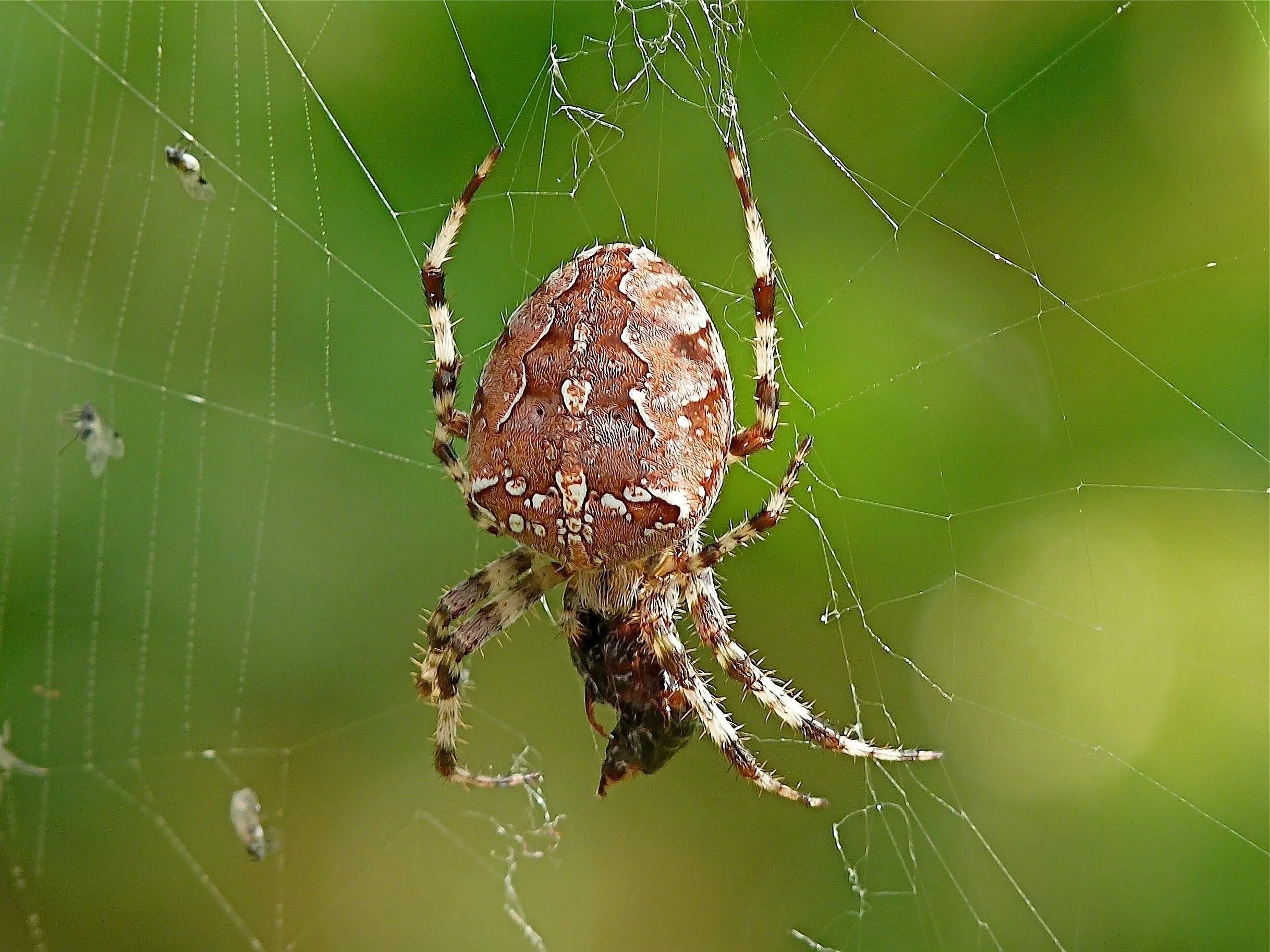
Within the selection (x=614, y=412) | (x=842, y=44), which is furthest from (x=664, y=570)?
(x=842, y=44)

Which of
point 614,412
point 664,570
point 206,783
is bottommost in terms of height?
point 664,570

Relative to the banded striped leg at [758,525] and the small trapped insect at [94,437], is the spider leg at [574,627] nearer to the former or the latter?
the banded striped leg at [758,525]

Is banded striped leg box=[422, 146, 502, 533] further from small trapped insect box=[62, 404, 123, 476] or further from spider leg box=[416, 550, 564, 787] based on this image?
small trapped insect box=[62, 404, 123, 476]

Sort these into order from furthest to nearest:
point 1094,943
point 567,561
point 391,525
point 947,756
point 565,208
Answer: point 391,525, point 565,208, point 947,756, point 1094,943, point 567,561

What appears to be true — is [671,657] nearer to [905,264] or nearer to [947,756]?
[947,756]

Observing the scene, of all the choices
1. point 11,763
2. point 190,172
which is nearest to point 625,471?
point 190,172

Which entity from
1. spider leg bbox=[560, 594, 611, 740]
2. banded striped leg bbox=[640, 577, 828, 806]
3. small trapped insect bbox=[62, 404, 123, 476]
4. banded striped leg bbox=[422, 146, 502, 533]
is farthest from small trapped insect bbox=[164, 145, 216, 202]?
banded striped leg bbox=[640, 577, 828, 806]
